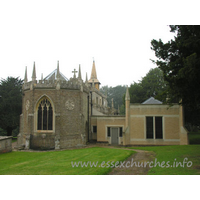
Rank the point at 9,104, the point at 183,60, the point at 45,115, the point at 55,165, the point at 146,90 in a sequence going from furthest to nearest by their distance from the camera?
the point at 146,90 → the point at 9,104 → the point at 45,115 → the point at 55,165 → the point at 183,60

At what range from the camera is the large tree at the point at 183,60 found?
8.45 metres

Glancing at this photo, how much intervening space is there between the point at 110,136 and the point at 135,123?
4.91m

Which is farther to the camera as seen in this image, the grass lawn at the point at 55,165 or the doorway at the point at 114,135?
the doorway at the point at 114,135

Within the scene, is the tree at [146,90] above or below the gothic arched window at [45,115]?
above

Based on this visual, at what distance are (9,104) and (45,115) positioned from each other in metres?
15.6

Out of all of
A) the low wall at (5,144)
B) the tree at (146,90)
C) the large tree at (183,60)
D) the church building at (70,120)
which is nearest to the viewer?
the large tree at (183,60)

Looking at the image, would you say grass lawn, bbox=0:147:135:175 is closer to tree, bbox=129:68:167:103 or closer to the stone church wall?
the stone church wall

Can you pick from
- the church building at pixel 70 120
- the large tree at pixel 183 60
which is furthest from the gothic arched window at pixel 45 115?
the large tree at pixel 183 60

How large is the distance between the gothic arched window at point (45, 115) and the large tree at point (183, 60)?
→ 49.8 feet

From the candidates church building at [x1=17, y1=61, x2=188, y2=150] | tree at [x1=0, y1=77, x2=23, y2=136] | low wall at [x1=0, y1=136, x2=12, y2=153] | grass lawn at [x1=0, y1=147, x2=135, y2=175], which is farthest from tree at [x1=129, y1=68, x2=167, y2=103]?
low wall at [x1=0, y1=136, x2=12, y2=153]

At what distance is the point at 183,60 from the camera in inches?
352

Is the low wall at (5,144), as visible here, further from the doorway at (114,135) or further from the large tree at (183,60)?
the large tree at (183,60)

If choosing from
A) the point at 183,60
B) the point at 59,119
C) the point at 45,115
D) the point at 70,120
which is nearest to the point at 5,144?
the point at 45,115

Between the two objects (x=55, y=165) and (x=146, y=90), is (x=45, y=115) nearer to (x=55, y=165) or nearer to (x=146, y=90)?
(x=55, y=165)
